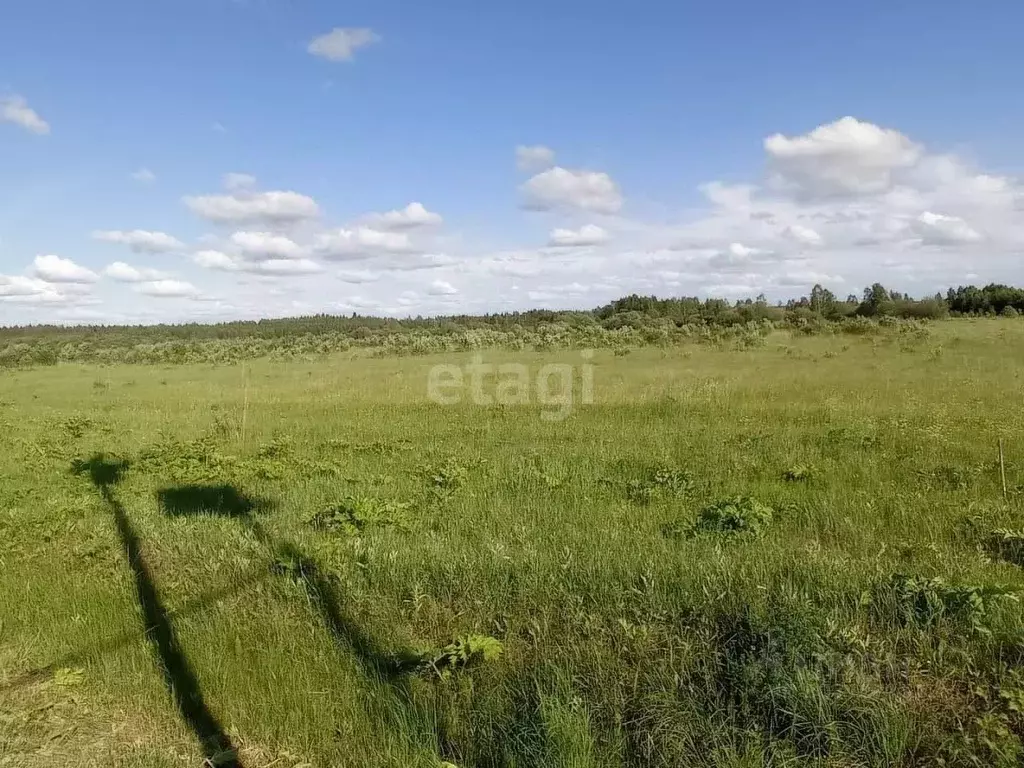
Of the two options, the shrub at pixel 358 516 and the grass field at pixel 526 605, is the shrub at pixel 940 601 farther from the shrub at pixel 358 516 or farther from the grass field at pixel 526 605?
the shrub at pixel 358 516

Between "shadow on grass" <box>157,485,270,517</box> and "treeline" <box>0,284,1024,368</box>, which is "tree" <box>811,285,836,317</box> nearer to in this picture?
"treeline" <box>0,284,1024,368</box>

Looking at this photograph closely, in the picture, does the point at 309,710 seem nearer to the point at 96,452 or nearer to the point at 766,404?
the point at 96,452

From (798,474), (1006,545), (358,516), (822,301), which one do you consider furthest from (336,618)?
(822,301)

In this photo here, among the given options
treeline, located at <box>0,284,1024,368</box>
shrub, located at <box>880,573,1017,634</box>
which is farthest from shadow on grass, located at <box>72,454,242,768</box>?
treeline, located at <box>0,284,1024,368</box>

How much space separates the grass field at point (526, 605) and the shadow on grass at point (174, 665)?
29mm

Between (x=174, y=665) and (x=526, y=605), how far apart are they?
8.97 feet

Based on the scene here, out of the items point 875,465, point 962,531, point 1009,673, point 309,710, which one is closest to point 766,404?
Result: point 875,465

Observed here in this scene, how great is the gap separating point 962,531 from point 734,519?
222 centimetres

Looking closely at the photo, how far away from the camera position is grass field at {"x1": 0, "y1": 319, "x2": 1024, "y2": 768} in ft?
13.8

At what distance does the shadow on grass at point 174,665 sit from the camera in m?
4.46

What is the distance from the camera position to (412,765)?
4.10 m

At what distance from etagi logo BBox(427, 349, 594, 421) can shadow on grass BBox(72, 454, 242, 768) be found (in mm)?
10394

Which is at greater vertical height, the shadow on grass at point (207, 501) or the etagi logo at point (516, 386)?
the etagi logo at point (516, 386)

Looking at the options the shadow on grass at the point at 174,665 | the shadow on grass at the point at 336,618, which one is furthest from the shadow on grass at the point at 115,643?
the shadow on grass at the point at 336,618
